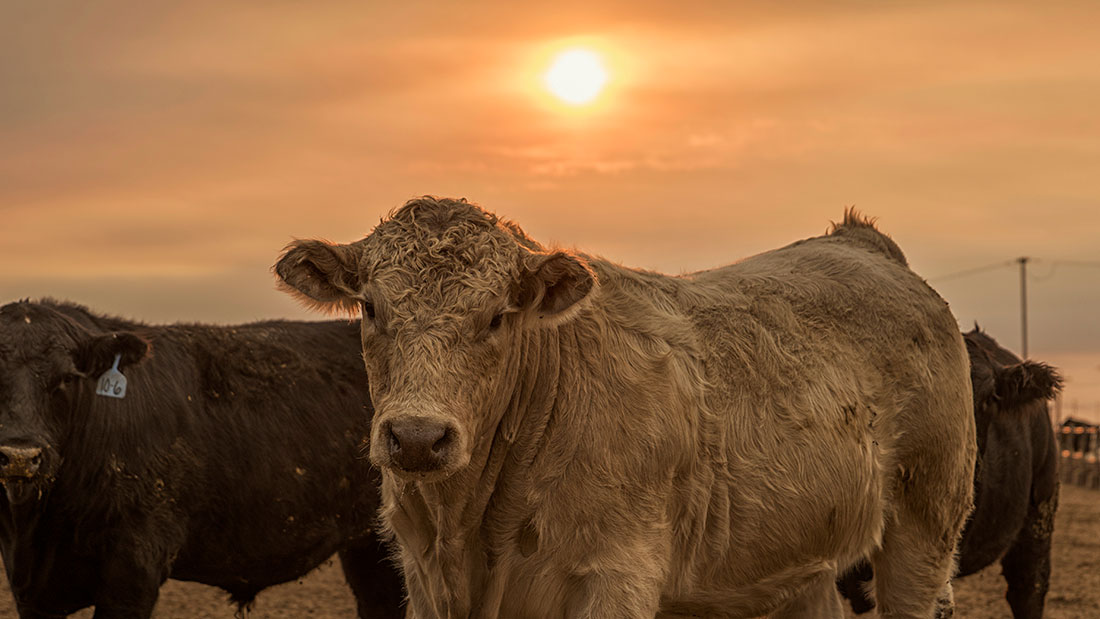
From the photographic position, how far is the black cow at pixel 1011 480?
10.4m

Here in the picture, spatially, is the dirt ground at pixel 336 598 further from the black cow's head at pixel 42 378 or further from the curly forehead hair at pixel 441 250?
the curly forehead hair at pixel 441 250

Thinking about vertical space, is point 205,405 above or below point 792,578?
above

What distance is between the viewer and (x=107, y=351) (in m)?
8.86

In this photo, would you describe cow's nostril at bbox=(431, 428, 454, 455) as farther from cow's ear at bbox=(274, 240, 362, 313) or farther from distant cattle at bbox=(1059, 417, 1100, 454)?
distant cattle at bbox=(1059, 417, 1100, 454)

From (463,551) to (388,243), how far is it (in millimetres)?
1252

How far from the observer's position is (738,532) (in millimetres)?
6016

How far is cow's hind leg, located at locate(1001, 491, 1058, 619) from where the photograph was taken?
11.5 m

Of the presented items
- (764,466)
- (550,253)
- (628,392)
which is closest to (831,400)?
(764,466)

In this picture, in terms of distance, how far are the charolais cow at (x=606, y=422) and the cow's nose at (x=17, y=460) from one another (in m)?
3.12

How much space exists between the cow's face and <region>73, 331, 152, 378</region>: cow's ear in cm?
367

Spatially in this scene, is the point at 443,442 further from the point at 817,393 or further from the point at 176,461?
the point at 176,461

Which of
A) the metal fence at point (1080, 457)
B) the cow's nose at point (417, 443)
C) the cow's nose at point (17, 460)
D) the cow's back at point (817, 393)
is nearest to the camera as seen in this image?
the cow's nose at point (417, 443)

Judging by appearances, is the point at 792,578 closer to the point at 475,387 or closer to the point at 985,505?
the point at 475,387

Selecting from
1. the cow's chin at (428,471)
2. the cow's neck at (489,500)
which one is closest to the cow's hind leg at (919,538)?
the cow's neck at (489,500)
